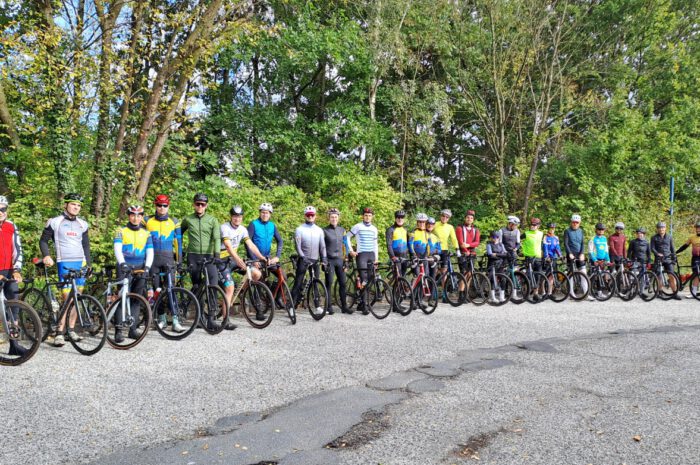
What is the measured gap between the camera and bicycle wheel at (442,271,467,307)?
11.6 m

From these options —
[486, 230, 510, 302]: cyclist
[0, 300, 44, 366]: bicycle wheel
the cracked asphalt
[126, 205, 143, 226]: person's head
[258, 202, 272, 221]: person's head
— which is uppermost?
[258, 202, 272, 221]: person's head

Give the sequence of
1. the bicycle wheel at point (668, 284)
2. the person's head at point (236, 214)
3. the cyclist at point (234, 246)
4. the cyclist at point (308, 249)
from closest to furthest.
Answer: the cyclist at point (234, 246) < the person's head at point (236, 214) < the cyclist at point (308, 249) < the bicycle wheel at point (668, 284)

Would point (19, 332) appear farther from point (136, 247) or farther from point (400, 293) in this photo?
point (400, 293)

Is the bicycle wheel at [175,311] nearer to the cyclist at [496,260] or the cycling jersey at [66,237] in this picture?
the cycling jersey at [66,237]

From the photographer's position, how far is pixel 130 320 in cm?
710

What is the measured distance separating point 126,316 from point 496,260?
7964mm

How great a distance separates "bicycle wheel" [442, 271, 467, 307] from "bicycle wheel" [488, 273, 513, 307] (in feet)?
2.01

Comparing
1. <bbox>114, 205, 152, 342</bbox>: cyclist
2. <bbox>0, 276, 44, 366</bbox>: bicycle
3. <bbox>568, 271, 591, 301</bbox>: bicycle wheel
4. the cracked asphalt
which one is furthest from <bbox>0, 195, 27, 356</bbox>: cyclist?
<bbox>568, 271, 591, 301</bbox>: bicycle wheel

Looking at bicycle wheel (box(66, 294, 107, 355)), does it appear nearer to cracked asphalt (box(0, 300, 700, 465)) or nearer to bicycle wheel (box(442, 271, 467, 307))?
cracked asphalt (box(0, 300, 700, 465))

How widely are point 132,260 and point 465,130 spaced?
76.0ft

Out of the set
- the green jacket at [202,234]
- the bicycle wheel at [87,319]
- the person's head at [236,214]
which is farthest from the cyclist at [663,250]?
the bicycle wheel at [87,319]

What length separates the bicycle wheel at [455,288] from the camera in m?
11.6

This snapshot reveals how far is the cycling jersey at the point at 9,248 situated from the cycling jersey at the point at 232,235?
301cm

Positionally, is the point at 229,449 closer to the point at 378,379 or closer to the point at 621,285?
the point at 378,379
